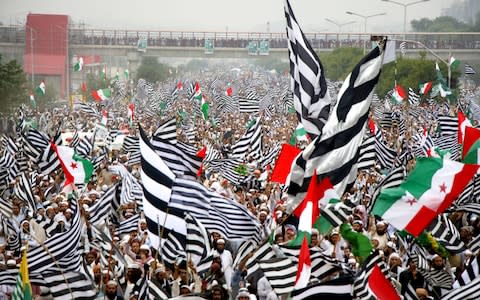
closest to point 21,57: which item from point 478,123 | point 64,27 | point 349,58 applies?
point 64,27

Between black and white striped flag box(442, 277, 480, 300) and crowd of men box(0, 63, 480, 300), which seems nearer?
black and white striped flag box(442, 277, 480, 300)

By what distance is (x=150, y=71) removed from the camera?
125 m

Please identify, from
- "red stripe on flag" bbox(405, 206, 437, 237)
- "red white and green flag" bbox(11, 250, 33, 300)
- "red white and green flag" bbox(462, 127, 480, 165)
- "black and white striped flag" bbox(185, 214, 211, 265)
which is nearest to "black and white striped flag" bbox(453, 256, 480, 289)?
"red stripe on flag" bbox(405, 206, 437, 237)

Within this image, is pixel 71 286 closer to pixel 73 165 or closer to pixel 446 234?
pixel 446 234

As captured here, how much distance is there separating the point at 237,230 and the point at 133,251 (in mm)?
1508

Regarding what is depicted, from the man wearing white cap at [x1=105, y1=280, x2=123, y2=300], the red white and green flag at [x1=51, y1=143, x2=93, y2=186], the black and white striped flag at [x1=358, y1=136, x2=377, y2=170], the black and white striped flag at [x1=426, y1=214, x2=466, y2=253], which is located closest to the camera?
the man wearing white cap at [x1=105, y1=280, x2=123, y2=300]

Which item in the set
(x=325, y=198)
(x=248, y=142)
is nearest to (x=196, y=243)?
(x=325, y=198)

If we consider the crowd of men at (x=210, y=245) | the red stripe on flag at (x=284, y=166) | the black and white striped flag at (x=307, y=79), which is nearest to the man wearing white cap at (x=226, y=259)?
the crowd of men at (x=210, y=245)

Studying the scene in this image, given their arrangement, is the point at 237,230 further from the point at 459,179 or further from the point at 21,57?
the point at 21,57

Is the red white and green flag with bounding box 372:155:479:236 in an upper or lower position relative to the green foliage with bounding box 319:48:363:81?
upper

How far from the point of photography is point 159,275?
39.8 feet

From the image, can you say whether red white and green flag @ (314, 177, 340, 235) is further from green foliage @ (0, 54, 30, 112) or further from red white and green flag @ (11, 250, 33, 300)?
green foliage @ (0, 54, 30, 112)

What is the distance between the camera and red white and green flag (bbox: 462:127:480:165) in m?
15.6

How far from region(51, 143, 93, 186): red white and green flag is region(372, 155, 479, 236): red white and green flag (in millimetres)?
6797
